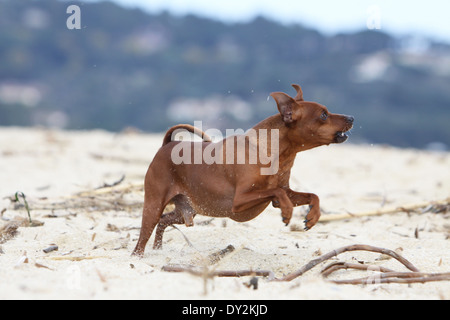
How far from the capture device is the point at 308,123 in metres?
3.72

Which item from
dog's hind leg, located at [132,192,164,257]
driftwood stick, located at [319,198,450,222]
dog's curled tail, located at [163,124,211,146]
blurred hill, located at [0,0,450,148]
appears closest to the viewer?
dog's hind leg, located at [132,192,164,257]

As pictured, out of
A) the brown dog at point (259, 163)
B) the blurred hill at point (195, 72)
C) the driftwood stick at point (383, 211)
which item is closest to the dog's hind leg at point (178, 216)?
the brown dog at point (259, 163)

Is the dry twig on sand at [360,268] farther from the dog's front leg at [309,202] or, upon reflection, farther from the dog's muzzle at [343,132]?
the dog's muzzle at [343,132]

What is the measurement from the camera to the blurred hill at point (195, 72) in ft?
115

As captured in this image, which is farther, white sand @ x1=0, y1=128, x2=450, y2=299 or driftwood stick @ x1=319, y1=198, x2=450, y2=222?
driftwood stick @ x1=319, y1=198, x2=450, y2=222

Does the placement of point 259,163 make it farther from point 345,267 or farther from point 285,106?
point 345,267

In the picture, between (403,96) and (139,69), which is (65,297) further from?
(139,69)

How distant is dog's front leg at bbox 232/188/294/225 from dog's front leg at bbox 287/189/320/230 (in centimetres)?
25

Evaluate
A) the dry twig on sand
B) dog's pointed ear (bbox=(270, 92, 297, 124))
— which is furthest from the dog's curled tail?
the dry twig on sand

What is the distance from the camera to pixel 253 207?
12.0 ft

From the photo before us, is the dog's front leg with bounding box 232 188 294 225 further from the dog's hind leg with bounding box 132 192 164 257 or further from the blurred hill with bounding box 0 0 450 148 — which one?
the blurred hill with bounding box 0 0 450 148

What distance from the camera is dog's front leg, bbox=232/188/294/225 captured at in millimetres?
3486

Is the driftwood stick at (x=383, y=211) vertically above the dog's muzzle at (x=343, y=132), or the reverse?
the dog's muzzle at (x=343, y=132)
